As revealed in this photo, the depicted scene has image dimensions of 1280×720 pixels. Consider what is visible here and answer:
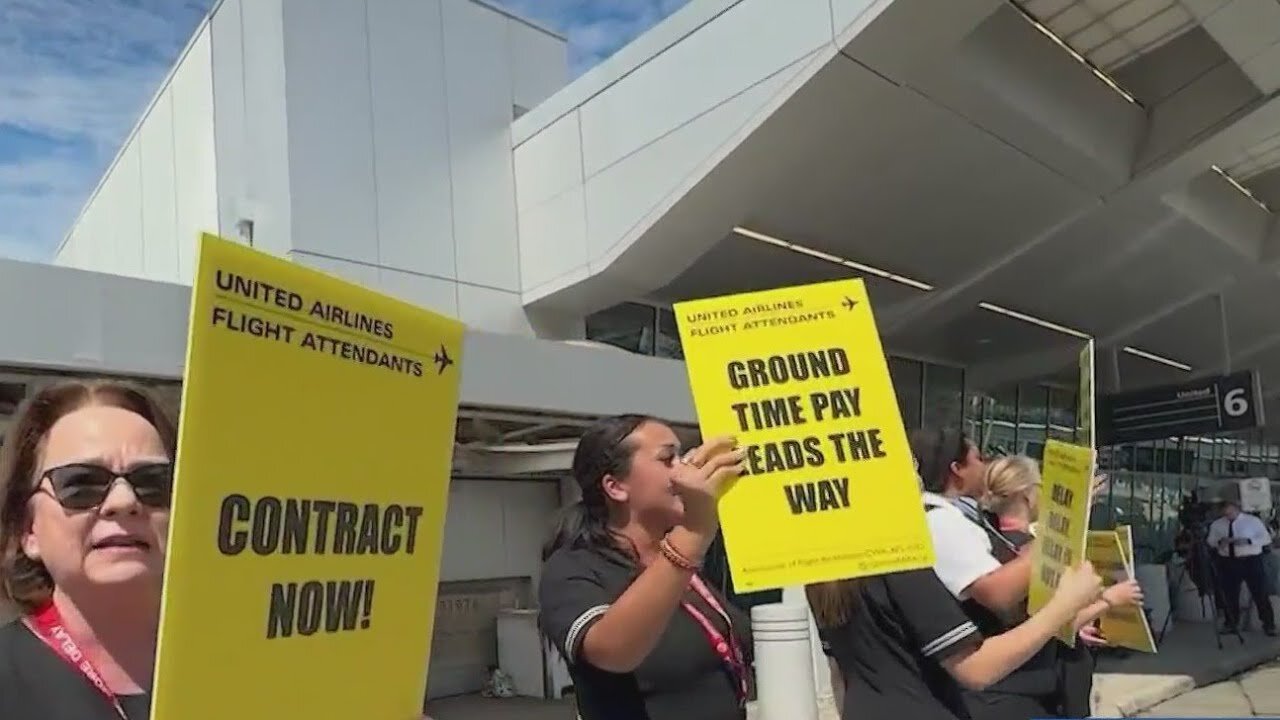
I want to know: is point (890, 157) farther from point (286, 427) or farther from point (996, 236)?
point (286, 427)

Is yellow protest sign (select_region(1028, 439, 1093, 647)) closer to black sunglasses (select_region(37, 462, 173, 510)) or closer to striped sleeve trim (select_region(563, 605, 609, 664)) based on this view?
striped sleeve trim (select_region(563, 605, 609, 664))

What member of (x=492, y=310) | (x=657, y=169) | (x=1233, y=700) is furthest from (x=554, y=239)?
(x=1233, y=700)

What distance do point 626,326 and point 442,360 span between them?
1242 centimetres

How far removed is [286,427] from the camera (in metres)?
1.53

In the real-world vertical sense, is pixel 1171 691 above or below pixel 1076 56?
below

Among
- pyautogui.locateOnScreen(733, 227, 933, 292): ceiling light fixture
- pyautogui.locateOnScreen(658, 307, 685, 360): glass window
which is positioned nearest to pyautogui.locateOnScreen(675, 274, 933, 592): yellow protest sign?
pyautogui.locateOnScreen(733, 227, 933, 292): ceiling light fixture

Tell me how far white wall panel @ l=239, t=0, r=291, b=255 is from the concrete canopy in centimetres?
277

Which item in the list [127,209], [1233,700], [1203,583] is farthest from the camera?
[1203,583]

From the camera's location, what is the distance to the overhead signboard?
15789mm

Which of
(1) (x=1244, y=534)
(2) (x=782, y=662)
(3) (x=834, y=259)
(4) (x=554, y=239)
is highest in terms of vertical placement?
(3) (x=834, y=259)

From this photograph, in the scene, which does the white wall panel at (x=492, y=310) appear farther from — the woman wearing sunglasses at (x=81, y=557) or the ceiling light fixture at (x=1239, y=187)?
the woman wearing sunglasses at (x=81, y=557)

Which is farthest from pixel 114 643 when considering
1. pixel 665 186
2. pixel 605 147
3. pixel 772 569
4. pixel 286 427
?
pixel 605 147

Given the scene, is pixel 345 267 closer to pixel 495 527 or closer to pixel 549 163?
pixel 549 163

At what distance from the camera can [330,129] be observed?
37.9ft
